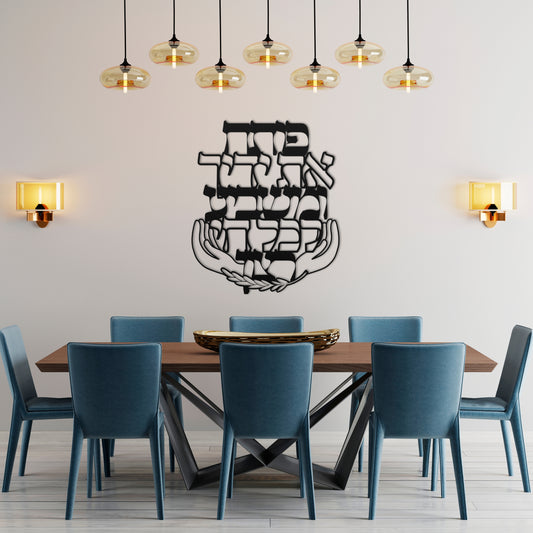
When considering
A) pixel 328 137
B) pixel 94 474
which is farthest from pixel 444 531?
pixel 328 137

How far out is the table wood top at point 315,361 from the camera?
144 inches

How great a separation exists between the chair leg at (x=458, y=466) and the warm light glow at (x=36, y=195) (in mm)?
3214

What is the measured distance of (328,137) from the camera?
17.2 ft

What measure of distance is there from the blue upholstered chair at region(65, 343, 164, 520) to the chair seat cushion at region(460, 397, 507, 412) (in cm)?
175

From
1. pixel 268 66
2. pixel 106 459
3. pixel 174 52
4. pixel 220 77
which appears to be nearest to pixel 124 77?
pixel 174 52

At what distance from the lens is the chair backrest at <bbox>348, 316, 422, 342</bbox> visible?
4.79 meters

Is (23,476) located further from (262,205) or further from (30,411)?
(262,205)

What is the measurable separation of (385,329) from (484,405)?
3.09 ft

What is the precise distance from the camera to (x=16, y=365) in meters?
4.05

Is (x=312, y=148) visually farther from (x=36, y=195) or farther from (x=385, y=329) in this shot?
(x=36, y=195)

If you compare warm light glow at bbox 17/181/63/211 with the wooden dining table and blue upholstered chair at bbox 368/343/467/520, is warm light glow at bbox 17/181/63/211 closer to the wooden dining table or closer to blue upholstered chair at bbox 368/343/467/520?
the wooden dining table

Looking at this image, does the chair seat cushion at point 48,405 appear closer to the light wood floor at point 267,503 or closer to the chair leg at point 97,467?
the chair leg at point 97,467

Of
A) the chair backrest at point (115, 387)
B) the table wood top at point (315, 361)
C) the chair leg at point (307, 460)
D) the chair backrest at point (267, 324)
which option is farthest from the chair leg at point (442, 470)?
the chair backrest at point (115, 387)

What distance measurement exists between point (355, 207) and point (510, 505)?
236cm
